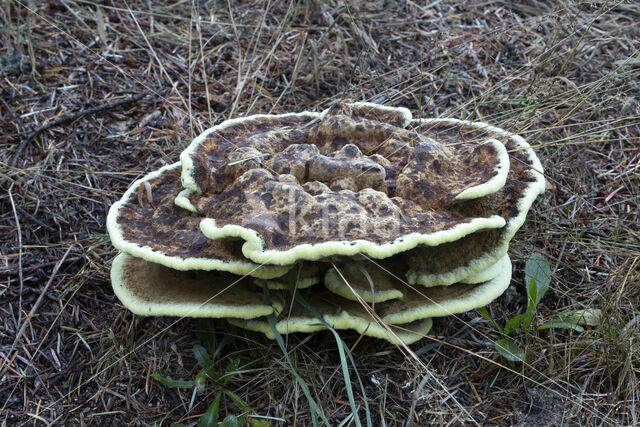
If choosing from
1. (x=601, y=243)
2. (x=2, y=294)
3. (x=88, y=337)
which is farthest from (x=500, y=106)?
(x=2, y=294)

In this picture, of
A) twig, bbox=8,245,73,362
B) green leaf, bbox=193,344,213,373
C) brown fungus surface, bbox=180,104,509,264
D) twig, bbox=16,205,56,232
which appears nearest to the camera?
brown fungus surface, bbox=180,104,509,264

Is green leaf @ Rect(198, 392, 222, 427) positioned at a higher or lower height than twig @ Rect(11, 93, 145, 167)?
lower

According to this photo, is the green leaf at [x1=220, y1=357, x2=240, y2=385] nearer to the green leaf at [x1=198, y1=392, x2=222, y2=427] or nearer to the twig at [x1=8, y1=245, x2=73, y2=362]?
the green leaf at [x1=198, y1=392, x2=222, y2=427]

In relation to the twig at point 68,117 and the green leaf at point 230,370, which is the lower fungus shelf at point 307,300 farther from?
the twig at point 68,117

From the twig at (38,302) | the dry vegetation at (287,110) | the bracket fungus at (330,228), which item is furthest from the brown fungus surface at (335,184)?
the twig at (38,302)

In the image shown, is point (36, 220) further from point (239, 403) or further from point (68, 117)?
point (239, 403)

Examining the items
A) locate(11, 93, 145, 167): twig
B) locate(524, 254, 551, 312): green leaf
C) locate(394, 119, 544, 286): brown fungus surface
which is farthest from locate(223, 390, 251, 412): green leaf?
locate(11, 93, 145, 167): twig
